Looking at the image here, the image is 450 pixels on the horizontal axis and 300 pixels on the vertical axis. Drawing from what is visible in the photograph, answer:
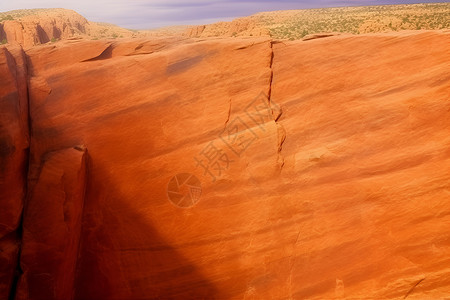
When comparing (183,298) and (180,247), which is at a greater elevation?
(180,247)

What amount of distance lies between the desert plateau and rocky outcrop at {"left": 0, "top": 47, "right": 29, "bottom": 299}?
0.55 feet

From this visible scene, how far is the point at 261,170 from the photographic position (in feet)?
16.6

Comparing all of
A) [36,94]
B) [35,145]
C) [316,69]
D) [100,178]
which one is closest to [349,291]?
[316,69]

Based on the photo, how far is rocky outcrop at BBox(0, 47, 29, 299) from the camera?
176 inches

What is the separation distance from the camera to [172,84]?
522 cm

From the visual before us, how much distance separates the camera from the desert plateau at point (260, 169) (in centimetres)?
494

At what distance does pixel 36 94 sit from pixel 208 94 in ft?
9.39

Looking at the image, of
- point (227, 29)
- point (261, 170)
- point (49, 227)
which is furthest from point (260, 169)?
point (227, 29)

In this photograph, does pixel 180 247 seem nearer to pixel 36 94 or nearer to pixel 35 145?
pixel 35 145

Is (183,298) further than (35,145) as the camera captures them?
Yes

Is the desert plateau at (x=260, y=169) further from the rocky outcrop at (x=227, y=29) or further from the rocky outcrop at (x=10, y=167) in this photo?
the rocky outcrop at (x=227, y=29)

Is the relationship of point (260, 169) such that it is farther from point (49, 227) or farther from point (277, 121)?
point (49, 227)

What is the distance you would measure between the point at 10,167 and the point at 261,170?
3.87 m

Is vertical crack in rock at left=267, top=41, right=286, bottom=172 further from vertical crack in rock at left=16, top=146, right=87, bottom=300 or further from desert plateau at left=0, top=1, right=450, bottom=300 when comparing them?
vertical crack in rock at left=16, top=146, right=87, bottom=300
